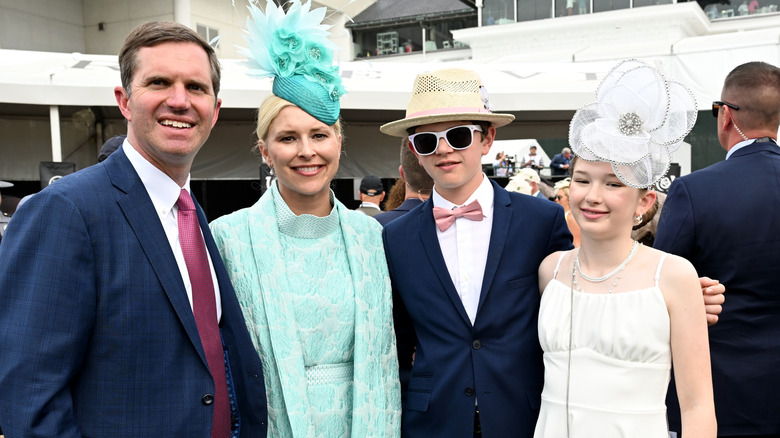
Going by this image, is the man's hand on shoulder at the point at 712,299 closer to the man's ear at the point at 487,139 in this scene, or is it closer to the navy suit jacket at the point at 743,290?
the navy suit jacket at the point at 743,290

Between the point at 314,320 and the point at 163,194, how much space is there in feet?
2.41

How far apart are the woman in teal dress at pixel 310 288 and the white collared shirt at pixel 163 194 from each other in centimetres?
38

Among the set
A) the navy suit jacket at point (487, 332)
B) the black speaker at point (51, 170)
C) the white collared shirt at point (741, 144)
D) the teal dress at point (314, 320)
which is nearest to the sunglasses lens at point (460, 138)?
the navy suit jacket at point (487, 332)

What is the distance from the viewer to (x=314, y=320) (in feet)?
7.67

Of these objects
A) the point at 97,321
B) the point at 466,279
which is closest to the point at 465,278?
the point at 466,279

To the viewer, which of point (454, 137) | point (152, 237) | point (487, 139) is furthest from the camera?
point (487, 139)

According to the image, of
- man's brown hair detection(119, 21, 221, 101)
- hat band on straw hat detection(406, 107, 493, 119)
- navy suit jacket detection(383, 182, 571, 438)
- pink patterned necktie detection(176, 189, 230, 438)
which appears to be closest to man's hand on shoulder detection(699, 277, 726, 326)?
navy suit jacket detection(383, 182, 571, 438)

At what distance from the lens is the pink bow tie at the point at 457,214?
2.50 metres

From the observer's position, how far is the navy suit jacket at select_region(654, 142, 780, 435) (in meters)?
2.84

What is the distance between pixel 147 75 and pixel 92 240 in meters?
0.54

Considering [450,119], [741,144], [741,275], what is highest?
[450,119]

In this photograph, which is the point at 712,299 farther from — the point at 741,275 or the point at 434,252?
the point at 434,252

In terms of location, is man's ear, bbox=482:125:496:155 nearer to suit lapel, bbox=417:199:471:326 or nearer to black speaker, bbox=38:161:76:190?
suit lapel, bbox=417:199:471:326

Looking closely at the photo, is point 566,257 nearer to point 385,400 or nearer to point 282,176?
point 385,400
